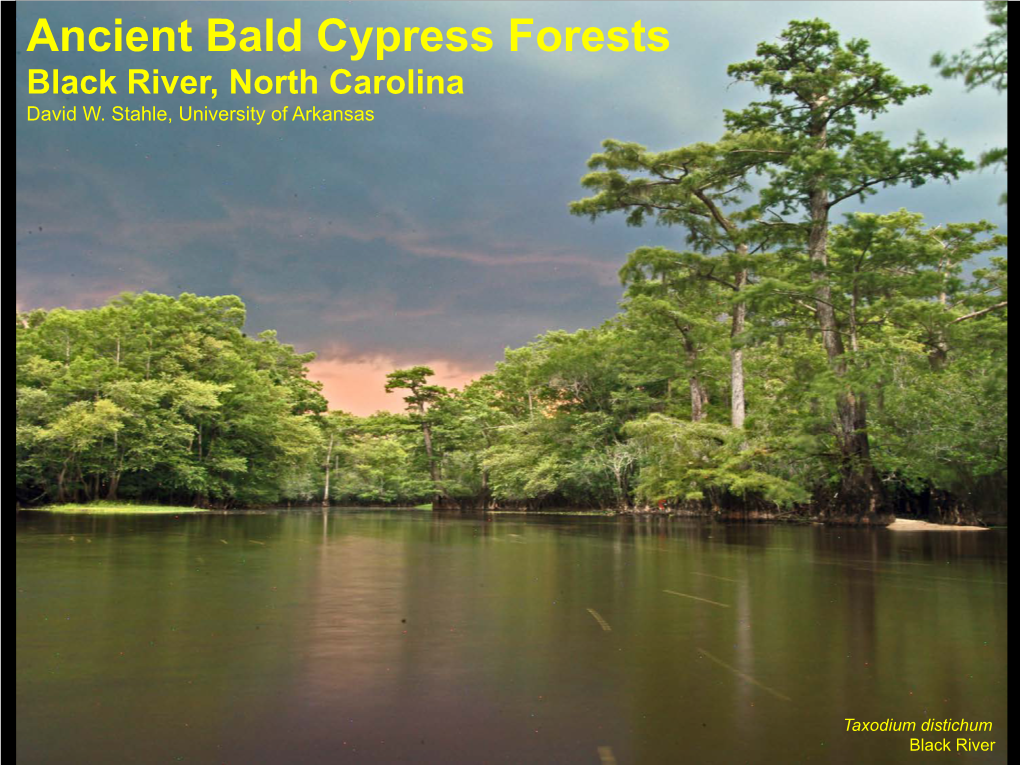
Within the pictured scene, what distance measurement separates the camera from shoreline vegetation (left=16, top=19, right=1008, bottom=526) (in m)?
25.9

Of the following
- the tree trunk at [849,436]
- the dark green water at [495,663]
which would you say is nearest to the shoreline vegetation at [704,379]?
the tree trunk at [849,436]

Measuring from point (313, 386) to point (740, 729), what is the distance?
209 feet

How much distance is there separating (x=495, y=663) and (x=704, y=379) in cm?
3912

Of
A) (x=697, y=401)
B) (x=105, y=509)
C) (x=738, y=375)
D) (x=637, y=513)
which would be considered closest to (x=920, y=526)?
(x=738, y=375)

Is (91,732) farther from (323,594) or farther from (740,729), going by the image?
(323,594)

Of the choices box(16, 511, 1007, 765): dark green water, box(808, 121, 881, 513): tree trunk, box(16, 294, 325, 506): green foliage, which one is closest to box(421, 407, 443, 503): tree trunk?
box(16, 294, 325, 506): green foliage

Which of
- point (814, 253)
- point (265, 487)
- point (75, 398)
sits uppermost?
point (814, 253)

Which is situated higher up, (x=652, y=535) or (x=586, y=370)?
(x=586, y=370)

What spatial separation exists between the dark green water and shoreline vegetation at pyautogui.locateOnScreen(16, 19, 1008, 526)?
13.6m

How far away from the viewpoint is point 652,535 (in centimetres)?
2248

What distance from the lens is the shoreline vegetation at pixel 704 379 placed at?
25906 millimetres

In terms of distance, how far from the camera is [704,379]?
142 feet

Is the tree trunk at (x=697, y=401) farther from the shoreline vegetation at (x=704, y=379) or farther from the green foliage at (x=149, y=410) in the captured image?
the green foliage at (x=149, y=410)

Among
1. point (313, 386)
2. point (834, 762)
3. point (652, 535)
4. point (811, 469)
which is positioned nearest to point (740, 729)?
point (834, 762)
